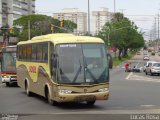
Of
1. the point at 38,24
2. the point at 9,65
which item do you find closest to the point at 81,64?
the point at 9,65

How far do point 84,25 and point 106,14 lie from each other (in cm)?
1463

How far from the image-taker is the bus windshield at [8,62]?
3203cm

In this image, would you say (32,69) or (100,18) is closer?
(32,69)

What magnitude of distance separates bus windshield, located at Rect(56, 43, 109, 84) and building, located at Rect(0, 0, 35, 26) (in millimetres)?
132551

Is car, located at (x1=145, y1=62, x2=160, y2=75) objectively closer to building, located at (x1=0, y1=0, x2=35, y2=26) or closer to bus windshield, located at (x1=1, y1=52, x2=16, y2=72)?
bus windshield, located at (x1=1, y1=52, x2=16, y2=72)

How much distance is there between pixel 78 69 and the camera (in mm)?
18000

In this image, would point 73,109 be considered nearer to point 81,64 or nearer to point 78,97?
point 78,97

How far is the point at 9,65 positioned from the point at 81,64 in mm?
14819

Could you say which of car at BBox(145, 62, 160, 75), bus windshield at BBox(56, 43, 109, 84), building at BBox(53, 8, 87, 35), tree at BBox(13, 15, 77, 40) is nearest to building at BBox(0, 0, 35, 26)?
tree at BBox(13, 15, 77, 40)

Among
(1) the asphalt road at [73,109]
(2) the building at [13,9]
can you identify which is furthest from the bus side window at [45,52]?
(2) the building at [13,9]

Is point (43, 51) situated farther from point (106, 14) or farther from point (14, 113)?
point (106, 14)

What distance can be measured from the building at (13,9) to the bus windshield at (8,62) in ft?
387

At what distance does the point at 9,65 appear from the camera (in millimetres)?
32156

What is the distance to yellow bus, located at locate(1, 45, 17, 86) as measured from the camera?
31.6 meters
